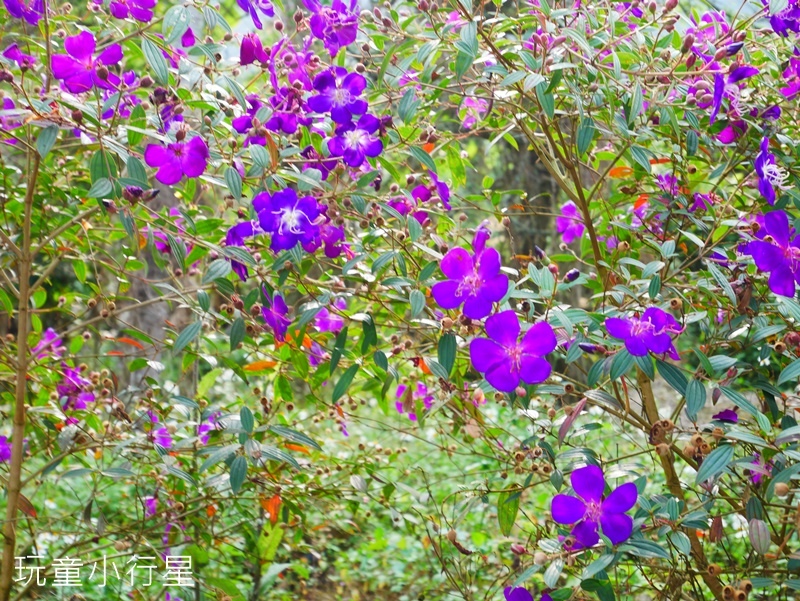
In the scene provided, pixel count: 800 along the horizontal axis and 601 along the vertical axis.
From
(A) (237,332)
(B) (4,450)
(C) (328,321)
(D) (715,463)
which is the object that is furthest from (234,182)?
(B) (4,450)

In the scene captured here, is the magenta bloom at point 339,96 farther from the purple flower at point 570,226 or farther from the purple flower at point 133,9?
the purple flower at point 570,226

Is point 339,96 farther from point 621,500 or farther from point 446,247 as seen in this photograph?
point 621,500

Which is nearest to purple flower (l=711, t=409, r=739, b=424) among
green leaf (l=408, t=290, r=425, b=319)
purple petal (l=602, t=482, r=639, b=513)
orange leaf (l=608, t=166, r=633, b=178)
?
purple petal (l=602, t=482, r=639, b=513)

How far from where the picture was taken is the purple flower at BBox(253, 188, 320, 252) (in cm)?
121

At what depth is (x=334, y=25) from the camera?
1334mm

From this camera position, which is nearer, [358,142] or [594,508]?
[594,508]

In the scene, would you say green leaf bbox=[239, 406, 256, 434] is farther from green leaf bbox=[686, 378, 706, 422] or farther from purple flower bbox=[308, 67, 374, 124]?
green leaf bbox=[686, 378, 706, 422]

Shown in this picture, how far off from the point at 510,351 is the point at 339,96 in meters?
0.49

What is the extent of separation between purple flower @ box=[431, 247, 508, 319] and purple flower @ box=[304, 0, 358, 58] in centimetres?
42

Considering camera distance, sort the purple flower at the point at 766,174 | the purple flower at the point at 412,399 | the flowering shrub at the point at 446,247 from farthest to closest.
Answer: the purple flower at the point at 412,399
the purple flower at the point at 766,174
the flowering shrub at the point at 446,247

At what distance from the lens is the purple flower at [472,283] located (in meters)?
1.18

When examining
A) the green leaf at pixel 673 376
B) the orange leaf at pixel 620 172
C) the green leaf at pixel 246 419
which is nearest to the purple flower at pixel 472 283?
the green leaf at pixel 673 376

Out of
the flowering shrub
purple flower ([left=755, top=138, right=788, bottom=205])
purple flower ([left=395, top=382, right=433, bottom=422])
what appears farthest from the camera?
purple flower ([left=395, top=382, right=433, bottom=422])

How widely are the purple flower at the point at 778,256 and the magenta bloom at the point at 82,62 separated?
3.29 feet
